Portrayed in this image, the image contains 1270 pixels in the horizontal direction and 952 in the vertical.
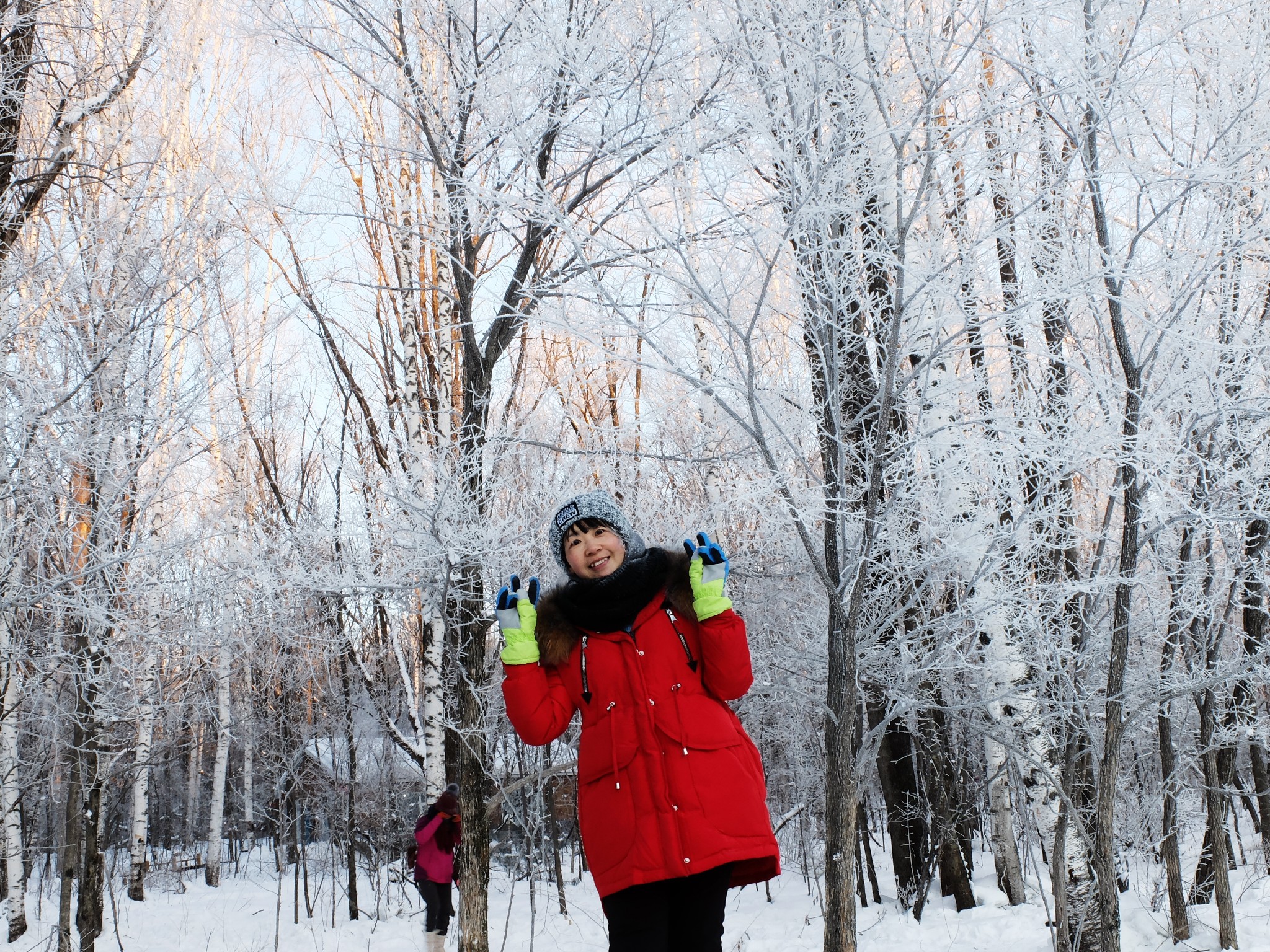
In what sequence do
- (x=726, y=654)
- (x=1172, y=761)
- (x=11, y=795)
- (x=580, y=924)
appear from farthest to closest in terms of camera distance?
(x=580, y=924) → (x=11, y=795) → (x=1172, y=761) → (x=726, y=654)

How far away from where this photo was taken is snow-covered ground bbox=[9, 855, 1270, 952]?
24.5 feet

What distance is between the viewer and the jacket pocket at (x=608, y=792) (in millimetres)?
1848

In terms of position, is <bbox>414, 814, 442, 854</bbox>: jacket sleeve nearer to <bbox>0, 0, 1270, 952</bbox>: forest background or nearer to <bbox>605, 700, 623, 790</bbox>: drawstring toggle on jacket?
<bbox>0, 0, 1270, 952</bbox>: forest background

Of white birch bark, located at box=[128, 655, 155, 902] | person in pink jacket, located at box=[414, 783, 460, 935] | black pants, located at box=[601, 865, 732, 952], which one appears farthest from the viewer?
white birch bark, located at box=[128, 655, 155, 902]

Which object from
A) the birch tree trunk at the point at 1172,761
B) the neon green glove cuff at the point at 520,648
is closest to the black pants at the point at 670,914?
the neon green glove cuff at the point at 520,648

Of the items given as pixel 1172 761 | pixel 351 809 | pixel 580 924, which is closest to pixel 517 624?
pixel 1172 761

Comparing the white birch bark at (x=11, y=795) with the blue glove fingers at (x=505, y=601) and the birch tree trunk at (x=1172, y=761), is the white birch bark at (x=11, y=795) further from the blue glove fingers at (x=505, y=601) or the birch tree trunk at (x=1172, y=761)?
the birch tree trunk at (x=1172, y=761)

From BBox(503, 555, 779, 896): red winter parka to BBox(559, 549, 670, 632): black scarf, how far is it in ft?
0.07

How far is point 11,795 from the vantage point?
1064cm

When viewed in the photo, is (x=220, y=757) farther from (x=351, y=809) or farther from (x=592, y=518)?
(x=592, y=518)

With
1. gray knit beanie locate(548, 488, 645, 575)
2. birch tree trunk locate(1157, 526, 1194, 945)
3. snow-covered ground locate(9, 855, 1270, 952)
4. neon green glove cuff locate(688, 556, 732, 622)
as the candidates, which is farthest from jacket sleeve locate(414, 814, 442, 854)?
neon green glove cuff locate(688, 556, 732, 622)

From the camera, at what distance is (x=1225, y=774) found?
8.00m

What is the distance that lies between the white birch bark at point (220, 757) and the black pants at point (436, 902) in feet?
18.5

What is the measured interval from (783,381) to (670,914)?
2550mm
